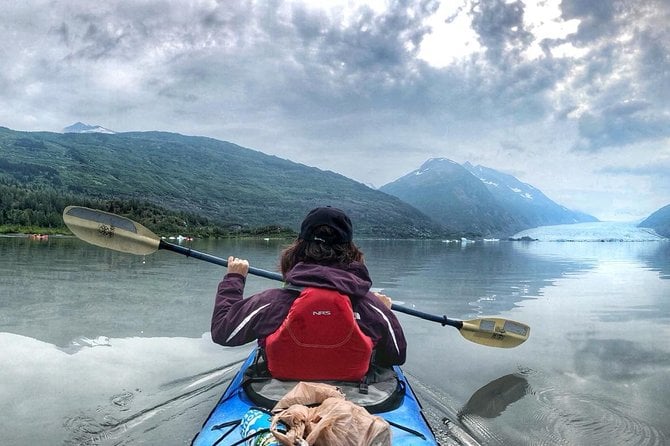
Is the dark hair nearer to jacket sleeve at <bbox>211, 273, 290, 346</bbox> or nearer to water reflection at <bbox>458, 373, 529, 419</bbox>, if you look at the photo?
jacket sleeve at <bbox>211, 273, 290, 346</bbox>

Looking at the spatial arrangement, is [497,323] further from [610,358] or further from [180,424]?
[180,424]

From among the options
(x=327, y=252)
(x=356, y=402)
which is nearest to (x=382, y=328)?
(x=356, y=402)

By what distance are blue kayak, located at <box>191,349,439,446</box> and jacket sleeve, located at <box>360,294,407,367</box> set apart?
367 millimetres

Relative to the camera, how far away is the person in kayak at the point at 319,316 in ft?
12.0

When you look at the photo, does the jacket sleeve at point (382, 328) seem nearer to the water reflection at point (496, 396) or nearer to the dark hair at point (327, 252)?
the dark hair at point (327, 252)

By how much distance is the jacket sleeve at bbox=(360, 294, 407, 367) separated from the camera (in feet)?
13.1

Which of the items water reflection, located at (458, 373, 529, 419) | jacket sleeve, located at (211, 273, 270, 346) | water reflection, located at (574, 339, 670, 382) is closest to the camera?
jacket sleeve, located at (211, 273, 270, 346)

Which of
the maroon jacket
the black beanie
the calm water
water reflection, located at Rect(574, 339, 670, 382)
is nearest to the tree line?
the calm water

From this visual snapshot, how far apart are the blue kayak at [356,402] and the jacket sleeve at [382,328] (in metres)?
0.37

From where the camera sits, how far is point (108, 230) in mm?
7879

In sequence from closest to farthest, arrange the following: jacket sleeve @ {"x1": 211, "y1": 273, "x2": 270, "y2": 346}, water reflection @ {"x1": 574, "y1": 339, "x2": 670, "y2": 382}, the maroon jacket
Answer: the maroon jacket, jacket sleeve @ {"x1": 211, "y1": 273, "x2": 270, "y2": 346}, water reflection @ {"x1": 574, "y1": 339, "x2": 670, "y2": 382}

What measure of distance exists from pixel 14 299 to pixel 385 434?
14.6 metres

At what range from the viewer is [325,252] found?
402 centimetres

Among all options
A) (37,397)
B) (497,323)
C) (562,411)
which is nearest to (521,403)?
(562,411)
